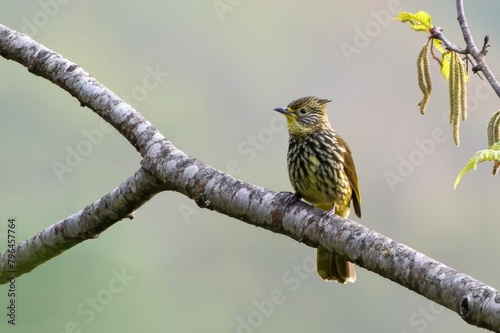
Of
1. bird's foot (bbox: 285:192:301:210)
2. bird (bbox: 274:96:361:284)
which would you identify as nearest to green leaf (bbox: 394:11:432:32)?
bird's foot (bbox: 285:192:301:210)

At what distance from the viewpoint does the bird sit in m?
4.21

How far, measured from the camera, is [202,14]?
25.0 metres

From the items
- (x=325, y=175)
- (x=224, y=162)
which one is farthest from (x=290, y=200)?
(x=224, y=162)

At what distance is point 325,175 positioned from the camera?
421cm

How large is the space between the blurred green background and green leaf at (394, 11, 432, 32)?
28.2ft

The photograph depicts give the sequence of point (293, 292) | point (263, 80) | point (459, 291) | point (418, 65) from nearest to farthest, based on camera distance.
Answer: point (459, 291)
point (418, 65)
point (293, 292)
point (263, 80)

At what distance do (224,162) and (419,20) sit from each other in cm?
1471

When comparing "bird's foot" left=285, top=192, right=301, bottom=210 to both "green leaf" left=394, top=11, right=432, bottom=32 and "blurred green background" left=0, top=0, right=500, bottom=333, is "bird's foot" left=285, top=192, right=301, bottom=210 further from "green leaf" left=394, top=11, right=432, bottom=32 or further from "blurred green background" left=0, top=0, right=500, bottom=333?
"blurred green background" left=0, top=0, right=500, bottom=333

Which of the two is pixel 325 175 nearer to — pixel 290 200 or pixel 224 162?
pixel 290 200

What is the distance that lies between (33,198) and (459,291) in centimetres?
1288

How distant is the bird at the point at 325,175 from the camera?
4207mm

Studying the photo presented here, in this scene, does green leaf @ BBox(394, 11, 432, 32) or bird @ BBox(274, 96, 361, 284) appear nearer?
green leaf @ BBox(394, 11, 432, 32)

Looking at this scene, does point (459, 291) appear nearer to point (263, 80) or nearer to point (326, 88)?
point (326, 88)

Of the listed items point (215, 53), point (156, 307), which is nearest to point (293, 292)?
point (156, 307)
